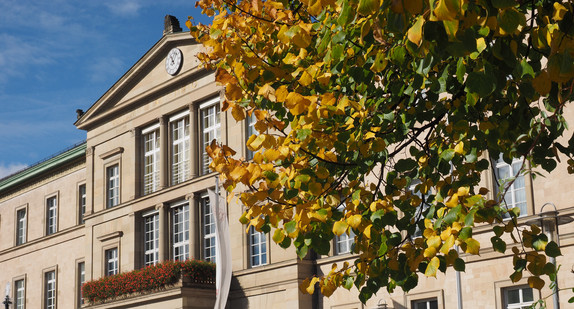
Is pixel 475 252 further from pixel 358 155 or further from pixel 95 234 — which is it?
pixel 95 234

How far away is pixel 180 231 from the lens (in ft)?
111

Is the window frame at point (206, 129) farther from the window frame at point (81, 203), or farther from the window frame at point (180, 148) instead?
the window frame at point (81, 203)

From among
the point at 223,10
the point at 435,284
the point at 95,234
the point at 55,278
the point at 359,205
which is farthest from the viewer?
the point at 55,278

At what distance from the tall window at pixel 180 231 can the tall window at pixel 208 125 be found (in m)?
1.82

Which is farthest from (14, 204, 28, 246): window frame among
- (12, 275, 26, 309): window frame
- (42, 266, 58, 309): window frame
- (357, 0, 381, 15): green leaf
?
(357, 0, 381, 15): green leaf

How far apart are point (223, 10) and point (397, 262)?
3759 millimetres

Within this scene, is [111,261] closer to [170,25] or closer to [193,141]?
[193,141]

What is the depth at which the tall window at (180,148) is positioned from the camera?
34125 mm

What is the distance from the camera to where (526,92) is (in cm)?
687

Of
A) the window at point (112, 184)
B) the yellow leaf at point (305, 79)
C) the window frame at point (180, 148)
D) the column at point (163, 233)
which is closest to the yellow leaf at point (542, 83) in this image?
the yellow leaf at point (305, 79)

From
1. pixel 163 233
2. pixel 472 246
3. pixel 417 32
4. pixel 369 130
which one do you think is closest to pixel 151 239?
pixel 163 233

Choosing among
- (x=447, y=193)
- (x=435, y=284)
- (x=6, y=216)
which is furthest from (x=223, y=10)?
(x=6, y=216)

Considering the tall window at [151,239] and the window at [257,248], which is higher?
the tall window at [151,239]

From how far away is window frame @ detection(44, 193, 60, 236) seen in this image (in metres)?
45.8
